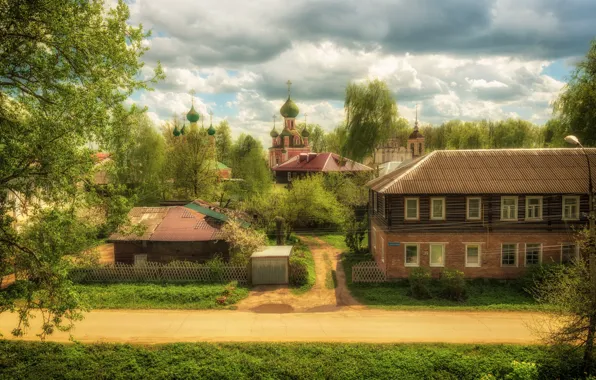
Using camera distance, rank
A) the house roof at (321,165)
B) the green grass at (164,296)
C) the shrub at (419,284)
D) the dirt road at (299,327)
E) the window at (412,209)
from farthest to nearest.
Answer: the house roof at (321,165)
the window at (412,209)
the shrub at (419,284)
the green grass at (164,296)
the dirt road at (299,327)

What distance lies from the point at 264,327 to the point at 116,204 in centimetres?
918

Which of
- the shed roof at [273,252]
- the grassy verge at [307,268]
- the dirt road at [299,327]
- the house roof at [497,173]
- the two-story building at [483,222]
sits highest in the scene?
the house roof at [497,173]

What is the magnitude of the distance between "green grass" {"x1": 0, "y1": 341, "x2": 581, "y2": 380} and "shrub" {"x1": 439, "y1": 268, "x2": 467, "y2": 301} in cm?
623

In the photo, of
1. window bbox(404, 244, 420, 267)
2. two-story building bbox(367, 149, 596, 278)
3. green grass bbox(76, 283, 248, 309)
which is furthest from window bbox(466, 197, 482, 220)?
green grass bbox(76, 283, 248, 309)

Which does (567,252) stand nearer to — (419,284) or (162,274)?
(419,284)

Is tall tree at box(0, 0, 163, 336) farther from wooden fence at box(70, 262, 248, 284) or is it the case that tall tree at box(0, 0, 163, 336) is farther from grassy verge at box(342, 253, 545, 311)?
grassy verge at box(342, 253, 545, 311)

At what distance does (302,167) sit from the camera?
6325 centimetres

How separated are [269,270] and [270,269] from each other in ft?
0.27

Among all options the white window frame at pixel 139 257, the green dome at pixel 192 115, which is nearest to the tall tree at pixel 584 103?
the white window frame at pixel 139 257

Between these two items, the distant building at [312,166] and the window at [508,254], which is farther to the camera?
the distant building at [312,166]

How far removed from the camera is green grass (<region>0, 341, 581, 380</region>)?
1540 cm

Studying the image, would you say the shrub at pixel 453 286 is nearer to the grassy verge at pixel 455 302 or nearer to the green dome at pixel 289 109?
the grassy verge at pixel 455 302

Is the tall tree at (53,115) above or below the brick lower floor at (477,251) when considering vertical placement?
above

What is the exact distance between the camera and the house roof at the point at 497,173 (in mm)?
25438
